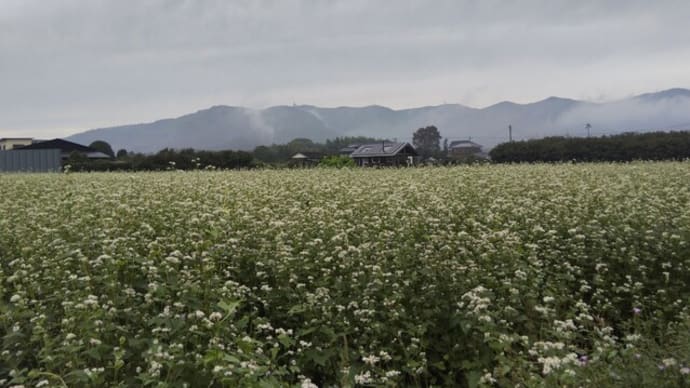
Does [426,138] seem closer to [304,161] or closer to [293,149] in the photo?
[293,149]

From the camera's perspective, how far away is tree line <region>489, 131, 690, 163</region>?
3597 cm

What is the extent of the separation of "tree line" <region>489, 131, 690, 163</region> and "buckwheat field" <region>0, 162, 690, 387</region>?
30554 millimetres

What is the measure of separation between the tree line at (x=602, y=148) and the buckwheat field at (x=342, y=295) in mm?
30554

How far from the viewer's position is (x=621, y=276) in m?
5.81

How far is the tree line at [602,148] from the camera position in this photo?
36.0 m

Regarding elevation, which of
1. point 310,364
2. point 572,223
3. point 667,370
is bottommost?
point 310,364

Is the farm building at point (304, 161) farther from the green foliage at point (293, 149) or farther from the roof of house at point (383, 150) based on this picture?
the roof of house at point (383, 150)

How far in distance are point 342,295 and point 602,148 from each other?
38262 millimetres

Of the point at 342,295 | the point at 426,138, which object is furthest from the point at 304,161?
the point at 426,138

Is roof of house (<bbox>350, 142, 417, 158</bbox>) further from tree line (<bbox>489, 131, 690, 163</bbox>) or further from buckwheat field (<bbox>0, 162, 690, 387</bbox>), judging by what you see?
buckwheat field (<bbox>0, 162, 690, 387</bbox>)

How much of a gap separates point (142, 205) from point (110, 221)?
1.12 meters

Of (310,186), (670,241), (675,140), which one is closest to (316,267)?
(670,241)

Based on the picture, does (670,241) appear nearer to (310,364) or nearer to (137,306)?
(310,364)

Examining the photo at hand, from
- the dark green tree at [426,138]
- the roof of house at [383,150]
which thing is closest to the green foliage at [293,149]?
the roof of house at [383,150]
